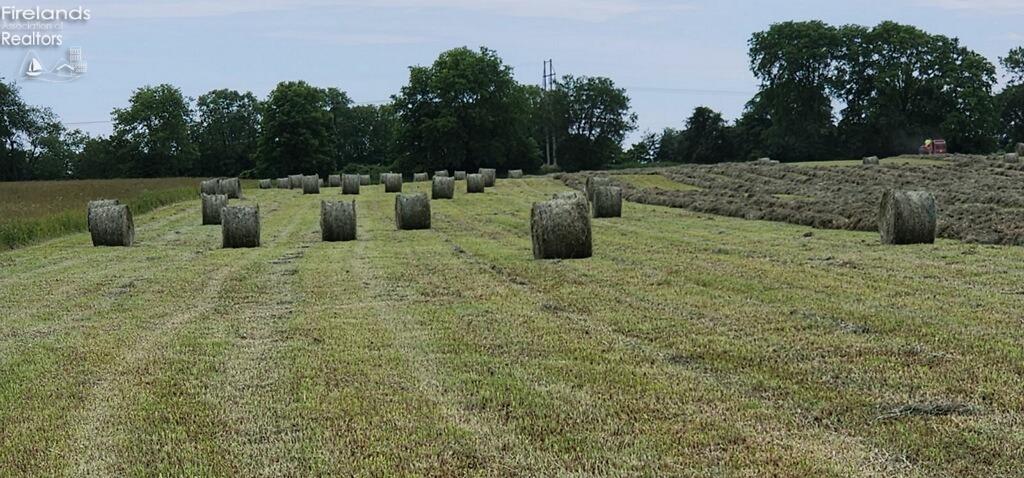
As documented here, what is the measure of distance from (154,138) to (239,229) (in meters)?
103

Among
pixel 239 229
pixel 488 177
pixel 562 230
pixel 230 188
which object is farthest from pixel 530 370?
pixel 488 177

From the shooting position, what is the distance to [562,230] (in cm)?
1817

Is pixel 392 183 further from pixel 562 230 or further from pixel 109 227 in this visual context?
pixel 562 230

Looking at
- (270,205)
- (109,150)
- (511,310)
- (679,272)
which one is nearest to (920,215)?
(679,272)

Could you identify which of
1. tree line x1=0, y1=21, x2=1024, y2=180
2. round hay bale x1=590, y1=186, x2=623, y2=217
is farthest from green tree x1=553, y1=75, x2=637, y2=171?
round hay bale x1=590, y1=186, x2=623, y2=217

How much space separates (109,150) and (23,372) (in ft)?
406

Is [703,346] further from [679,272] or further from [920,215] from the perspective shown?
[920,215]

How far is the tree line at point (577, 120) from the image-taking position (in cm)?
9444

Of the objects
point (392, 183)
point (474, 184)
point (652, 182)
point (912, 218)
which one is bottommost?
point (652, 182)

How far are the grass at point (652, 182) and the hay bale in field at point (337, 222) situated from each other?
977 inches

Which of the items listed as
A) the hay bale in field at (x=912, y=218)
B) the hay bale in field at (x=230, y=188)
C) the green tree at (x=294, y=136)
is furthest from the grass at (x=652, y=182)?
the green tree at (x=294, y=136)

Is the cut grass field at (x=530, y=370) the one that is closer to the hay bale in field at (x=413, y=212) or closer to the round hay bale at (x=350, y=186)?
the hay bale in field at (x=413, y=212)

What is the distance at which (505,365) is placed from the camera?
884 cm

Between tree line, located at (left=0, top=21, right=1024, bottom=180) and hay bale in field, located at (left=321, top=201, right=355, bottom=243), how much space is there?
243 feet
